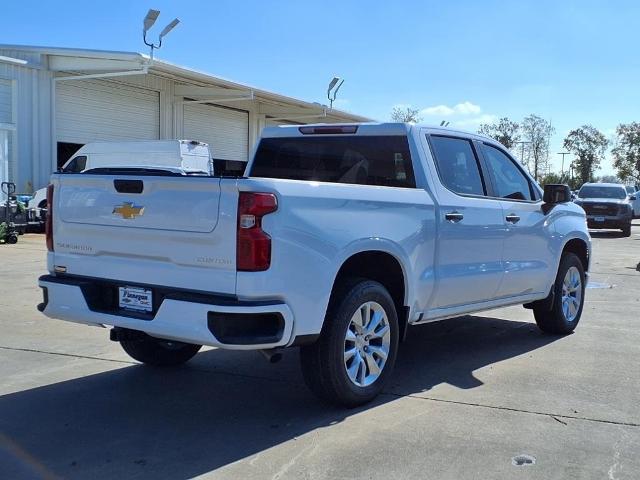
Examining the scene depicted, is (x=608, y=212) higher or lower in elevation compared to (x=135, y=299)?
higher

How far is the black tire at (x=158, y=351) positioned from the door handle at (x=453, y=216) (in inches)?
94.4

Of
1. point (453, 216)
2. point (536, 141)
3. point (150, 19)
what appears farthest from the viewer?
point (536, 141)

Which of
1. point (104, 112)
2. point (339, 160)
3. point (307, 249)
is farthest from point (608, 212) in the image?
point (307, 249)

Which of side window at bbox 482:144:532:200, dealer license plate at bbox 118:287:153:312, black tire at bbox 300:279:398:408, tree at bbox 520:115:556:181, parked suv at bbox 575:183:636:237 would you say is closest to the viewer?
dealer license plate at bbox 118:287:153:312

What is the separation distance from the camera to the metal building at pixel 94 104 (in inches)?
821

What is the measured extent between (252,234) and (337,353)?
1.10 m

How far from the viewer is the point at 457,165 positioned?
6121 mm

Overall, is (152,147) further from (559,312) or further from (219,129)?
(559,312)

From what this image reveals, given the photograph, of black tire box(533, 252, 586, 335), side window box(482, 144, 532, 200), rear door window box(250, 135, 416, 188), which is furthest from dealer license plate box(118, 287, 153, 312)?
black tire box(533, 252, 586, 335)

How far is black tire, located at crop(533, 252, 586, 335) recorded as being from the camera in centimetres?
741

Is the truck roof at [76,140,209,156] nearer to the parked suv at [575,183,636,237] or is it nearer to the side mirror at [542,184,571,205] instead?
the parked suv at [575,183,636,237]

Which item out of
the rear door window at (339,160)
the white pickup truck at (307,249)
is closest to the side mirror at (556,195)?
the white pickup truck at (307,249)

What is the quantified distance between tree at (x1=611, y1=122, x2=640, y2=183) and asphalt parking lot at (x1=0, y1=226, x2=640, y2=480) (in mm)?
71863

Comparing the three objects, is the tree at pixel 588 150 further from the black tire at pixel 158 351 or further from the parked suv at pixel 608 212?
the black tire at pixel 158 351
